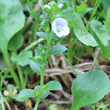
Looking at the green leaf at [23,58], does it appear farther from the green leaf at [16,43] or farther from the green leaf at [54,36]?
the green leaf at [54,36]

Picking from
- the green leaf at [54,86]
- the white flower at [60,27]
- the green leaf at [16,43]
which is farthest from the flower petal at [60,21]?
the green leaf at [16,43]

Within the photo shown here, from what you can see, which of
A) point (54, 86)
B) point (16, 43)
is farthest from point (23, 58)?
point (54, 86)

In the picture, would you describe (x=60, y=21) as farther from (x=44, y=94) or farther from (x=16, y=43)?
(x=16, y=43)

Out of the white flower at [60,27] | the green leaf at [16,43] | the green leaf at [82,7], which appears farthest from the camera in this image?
the green leaf at [16,43]

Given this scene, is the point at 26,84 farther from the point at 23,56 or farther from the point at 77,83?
the point at 77,83

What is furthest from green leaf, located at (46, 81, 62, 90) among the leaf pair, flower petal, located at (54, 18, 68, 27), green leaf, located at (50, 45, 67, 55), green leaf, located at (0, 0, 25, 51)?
green leaf, located at (0, 0, 25, 51)

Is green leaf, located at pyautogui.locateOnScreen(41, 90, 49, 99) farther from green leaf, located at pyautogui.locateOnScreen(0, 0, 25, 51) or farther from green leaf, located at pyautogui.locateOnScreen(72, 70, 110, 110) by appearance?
green leaf, located at pyautogui.locateOnScreen(0, 0, 25, 51)
